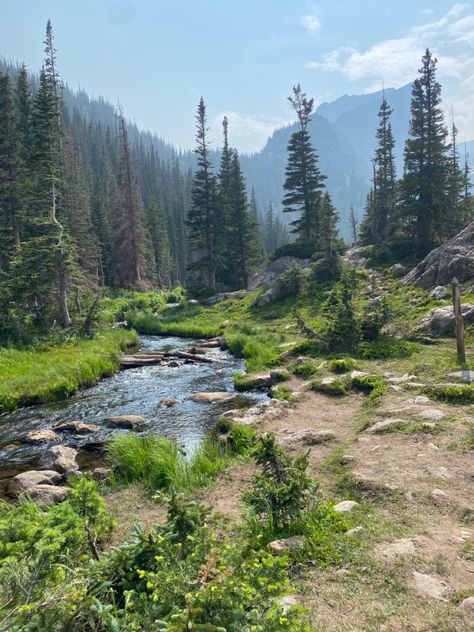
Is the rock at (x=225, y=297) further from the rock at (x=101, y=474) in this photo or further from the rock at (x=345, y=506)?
the rock at (x=345, y=506)

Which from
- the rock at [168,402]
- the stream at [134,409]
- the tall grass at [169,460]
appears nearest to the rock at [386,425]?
the tall grass at [169,460]

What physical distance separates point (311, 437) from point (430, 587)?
5414mm

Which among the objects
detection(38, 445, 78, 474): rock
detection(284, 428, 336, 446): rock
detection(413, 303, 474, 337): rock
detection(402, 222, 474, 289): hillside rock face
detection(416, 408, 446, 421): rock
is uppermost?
detection(402, 222, 474, 289): hillside rock face

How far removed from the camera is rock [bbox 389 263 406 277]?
1292 inches

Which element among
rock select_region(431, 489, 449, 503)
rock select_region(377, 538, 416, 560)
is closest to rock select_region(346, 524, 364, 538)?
rock select_region(377, 538, 416, 560)

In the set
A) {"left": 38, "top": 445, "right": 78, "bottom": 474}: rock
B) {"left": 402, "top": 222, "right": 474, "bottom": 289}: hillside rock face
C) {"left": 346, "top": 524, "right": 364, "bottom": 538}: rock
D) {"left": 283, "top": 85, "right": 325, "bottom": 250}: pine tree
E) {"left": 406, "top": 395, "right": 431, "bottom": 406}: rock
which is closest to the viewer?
{"left": 346, "top": 524, "right": 364, "bottom": 538}: rock

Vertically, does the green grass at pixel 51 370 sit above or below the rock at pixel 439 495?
above

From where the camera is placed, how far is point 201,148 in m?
49.5

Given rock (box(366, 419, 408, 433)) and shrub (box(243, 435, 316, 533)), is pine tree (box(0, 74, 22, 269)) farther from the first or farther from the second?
shrub (box(243, 435, 316, 533))

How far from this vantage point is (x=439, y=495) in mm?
6551

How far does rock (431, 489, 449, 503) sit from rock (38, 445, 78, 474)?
8068 millimetres

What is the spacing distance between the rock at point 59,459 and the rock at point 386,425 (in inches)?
290

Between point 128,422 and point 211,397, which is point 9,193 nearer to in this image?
point 211,397

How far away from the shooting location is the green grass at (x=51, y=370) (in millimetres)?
15844
